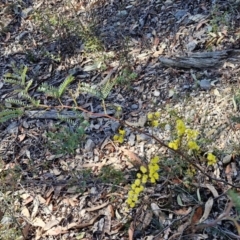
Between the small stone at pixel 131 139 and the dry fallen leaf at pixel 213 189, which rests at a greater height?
the small stone at pixel 131 139

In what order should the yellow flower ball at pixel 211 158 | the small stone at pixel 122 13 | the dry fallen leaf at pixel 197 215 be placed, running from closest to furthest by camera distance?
the yellow flower ball at pixel 211 158
the dry fallen leaf at pixel 197 215
the small stone at pixel 122 13

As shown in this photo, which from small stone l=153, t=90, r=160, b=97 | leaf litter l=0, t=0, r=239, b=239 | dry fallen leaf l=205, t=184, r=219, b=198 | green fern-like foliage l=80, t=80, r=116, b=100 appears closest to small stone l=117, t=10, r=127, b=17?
leaf litter l=0, t=0, r=239, b=239

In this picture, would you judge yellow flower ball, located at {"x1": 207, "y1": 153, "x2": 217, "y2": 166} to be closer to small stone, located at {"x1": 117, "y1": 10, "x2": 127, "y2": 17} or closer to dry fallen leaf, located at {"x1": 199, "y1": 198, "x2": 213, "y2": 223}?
dry fallen leaf, located at {"x1": 199, "y1": 198, "x2": 213, "y2": 223}

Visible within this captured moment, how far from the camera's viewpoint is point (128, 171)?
9.45 feet

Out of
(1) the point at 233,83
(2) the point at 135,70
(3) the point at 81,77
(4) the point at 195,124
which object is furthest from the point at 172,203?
(3) the point at 81,77

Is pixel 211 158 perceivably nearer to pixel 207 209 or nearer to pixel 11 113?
pixel 207 209

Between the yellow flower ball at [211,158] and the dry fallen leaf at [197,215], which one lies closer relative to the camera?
the yellow flower ball at [211,158]

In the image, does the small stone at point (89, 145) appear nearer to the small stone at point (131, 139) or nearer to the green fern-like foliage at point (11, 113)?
the small stone at point (131, 139)

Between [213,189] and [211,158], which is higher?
[211,158]

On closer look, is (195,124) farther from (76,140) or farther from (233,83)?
(76,140)

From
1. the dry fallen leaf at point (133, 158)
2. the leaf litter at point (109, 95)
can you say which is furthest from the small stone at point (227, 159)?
the dry fallen leaf at point (133, 158)

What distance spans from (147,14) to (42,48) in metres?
1.05

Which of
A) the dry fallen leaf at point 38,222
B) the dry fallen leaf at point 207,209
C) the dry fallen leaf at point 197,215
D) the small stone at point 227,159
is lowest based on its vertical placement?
the dry fallen leaf at point 38,222

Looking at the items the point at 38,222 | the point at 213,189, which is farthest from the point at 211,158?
the point at 38,222
